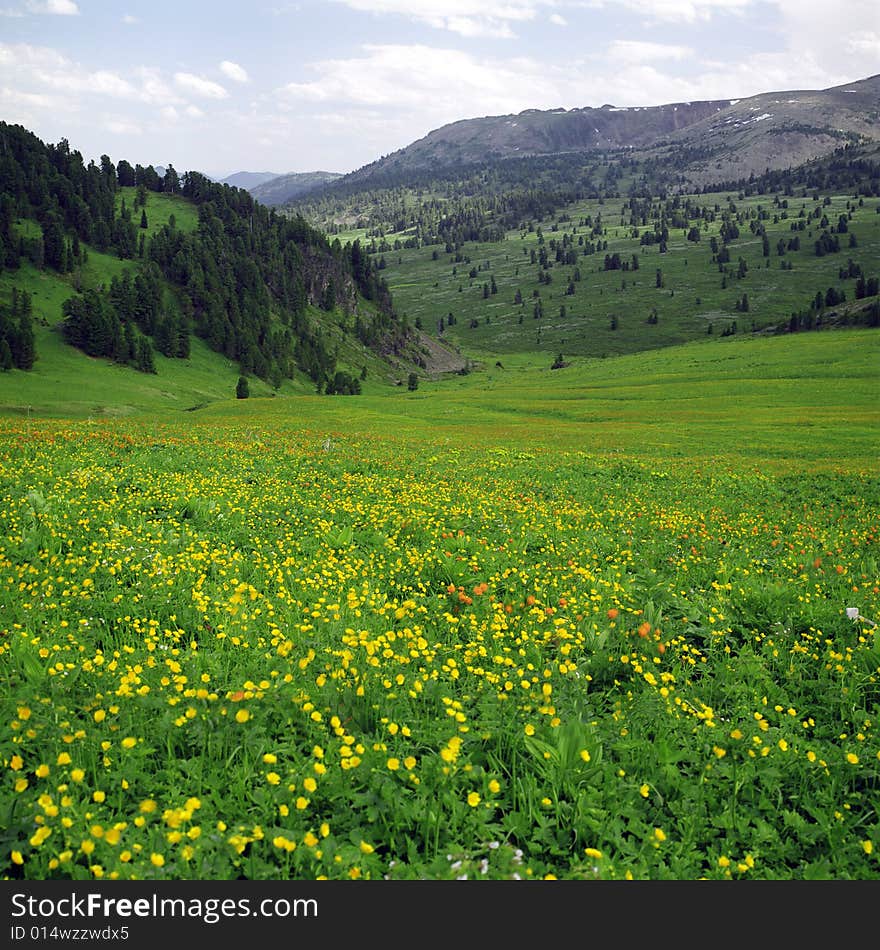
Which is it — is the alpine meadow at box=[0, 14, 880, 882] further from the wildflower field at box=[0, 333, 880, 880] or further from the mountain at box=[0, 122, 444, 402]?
the mountain at box=[0, 122, 444, 402]

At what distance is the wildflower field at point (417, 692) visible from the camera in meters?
4.62

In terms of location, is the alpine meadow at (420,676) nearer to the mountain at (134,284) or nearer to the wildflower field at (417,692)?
the wildflower field at (417,692)

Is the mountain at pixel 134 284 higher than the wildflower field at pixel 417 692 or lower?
higher

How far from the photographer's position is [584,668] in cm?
742

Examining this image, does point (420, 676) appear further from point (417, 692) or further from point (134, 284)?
point (134, 284)

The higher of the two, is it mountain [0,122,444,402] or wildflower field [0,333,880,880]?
mountain [0,122,444,402]

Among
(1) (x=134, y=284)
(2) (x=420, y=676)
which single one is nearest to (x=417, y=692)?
(2) (x=420, y=676)

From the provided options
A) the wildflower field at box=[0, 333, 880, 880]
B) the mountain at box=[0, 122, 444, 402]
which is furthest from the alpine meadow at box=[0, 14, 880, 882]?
the mountain at box=[0, 122, 444, 402]

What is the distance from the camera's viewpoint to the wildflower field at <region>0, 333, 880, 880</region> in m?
4.62

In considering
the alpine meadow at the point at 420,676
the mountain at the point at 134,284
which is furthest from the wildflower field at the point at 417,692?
the mountain at the point at 134,284

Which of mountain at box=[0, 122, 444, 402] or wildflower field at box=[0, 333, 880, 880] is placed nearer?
wildflower field at box=[0, 333, 880, 880]

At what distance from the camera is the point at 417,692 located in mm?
6262

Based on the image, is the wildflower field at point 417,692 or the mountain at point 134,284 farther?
the mountain at point 134,284
